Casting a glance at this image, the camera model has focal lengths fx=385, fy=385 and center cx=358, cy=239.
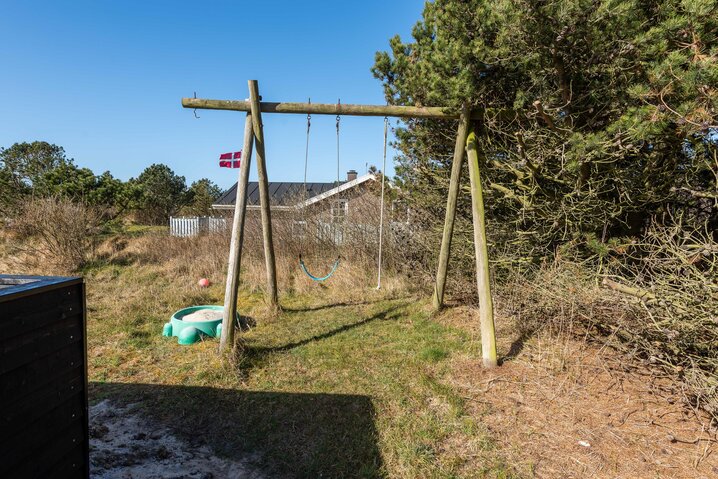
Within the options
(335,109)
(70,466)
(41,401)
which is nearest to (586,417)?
(70,466)

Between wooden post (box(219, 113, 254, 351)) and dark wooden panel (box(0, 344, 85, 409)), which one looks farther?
wooden post (box(219, 113, 254, 351))

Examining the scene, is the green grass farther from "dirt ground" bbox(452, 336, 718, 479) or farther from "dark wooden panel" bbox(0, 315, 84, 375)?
"dark wooden panel" bbox(0, 315, 84, 375)

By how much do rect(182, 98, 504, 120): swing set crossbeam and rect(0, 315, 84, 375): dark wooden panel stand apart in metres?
3.27

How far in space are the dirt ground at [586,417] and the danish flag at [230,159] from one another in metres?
5.38

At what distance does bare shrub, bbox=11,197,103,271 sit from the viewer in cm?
881

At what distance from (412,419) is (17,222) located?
1098 cm

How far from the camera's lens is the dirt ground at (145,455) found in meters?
2.51

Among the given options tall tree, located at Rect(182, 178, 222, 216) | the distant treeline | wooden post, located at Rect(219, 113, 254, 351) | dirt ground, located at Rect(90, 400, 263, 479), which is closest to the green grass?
dirt ground, located at Rect(90, 400, 263, 479)

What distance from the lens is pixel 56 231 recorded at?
349 inches

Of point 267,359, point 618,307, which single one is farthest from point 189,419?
point 618,307

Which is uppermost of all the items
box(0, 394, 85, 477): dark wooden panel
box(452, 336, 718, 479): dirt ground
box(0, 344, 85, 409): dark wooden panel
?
box(0, 344, 85, 409): dark wooden panel

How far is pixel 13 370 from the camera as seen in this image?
63.9 inches

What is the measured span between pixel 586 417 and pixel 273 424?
2.46 m

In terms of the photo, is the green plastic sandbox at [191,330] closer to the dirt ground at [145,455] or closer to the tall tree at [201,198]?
the dirt ground at [145,455]
